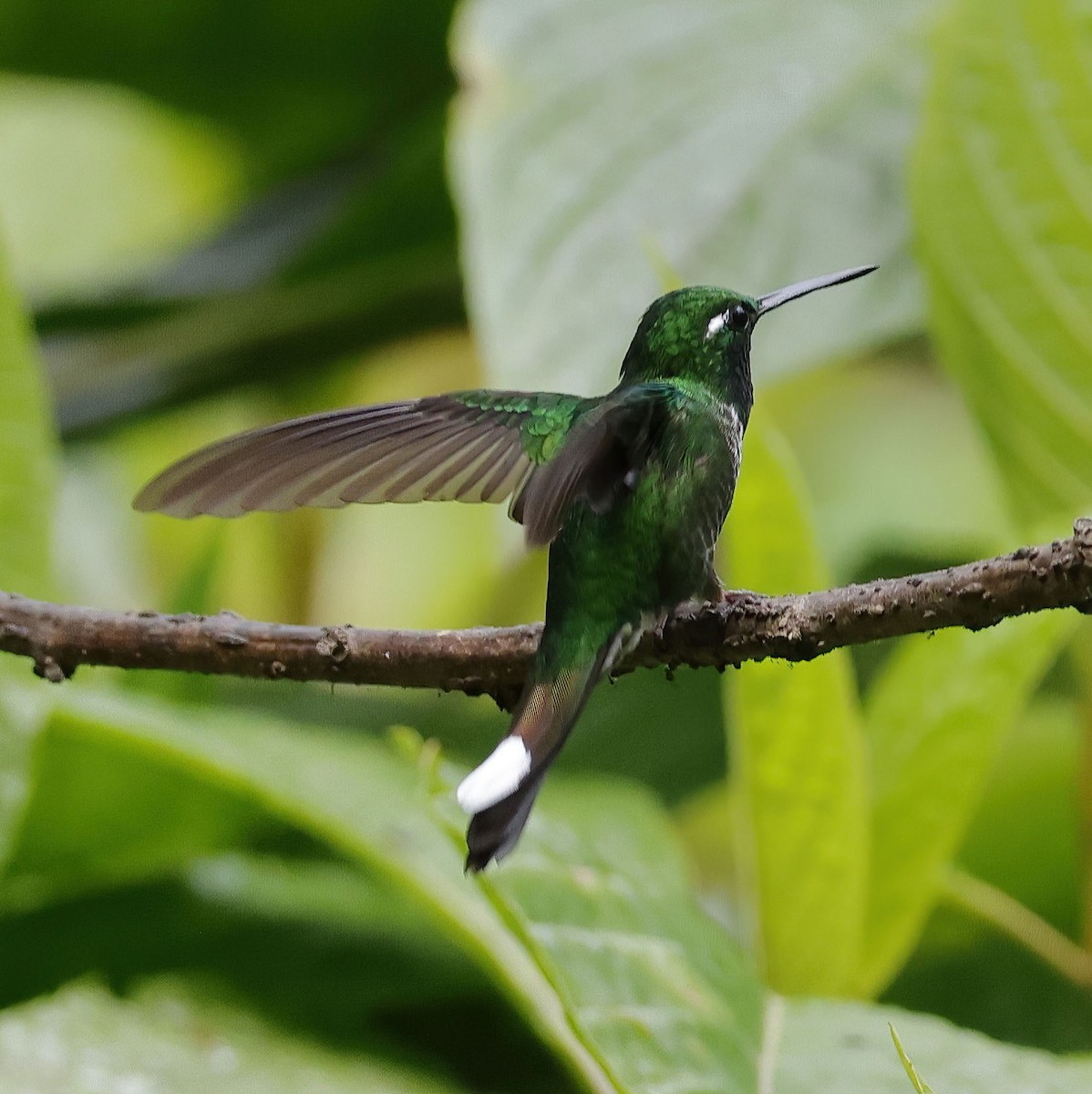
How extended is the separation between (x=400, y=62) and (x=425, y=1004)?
1193mm

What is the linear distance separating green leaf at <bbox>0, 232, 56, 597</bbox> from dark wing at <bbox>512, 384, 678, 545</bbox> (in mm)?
535

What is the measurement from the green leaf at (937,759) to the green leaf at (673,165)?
267 mm

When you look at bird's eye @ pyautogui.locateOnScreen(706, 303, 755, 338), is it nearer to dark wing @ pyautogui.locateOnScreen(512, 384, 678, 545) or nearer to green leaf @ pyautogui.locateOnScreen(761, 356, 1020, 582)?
dark wing @ pyautogui.locateOnScreen(512, 384, 678, 545)

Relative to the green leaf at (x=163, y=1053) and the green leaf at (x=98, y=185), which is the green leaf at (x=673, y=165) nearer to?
the green leaf at (x=163, y=1053)

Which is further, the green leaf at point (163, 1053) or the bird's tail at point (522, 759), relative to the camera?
the green leaf at point (163, 1053)

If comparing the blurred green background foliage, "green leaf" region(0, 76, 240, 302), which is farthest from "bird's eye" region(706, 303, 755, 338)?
"green leaf" region(0, 76, 240, 302)

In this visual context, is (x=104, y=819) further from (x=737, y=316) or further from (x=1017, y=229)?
(x=1017, y=229)

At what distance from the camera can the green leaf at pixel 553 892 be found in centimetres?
65

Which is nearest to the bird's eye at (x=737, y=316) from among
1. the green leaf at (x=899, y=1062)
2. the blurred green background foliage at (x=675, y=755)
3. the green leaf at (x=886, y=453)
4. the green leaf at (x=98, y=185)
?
the blurred green background foliage at (x=675, y=755)

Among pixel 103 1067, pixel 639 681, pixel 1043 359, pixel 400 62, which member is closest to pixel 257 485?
pixel 103 1067

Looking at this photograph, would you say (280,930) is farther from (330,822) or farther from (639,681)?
(639,681)

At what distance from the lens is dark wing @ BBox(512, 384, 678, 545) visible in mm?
507

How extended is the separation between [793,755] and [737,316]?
0.90ft

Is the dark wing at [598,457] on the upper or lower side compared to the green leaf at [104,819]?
upper
